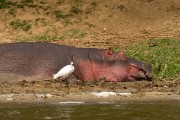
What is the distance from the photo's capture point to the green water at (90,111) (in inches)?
313

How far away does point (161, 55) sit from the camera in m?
13.8

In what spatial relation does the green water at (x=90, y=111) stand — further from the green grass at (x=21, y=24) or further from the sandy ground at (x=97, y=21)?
the green grass at (x=21, y=24)

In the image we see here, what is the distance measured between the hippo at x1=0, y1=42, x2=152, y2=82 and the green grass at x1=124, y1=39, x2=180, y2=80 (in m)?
0.45

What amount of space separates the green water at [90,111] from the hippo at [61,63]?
2.17 meters

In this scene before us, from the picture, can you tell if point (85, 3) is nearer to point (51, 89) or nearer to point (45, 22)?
point (45, 22)

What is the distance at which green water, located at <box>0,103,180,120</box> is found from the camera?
26.1 feet

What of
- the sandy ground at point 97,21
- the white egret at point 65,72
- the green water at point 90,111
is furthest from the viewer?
the sandy ground at point 97,21

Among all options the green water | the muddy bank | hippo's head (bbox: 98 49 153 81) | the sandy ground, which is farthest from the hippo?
the sandy ground

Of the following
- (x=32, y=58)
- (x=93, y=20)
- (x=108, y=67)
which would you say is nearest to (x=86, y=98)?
(x=32, y=58)

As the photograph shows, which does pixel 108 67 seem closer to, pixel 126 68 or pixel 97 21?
pixel 126 68

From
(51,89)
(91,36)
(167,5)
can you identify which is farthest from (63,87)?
(167,5)

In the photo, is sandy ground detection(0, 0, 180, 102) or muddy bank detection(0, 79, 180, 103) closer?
muddy bank detection(0, 79, 180, 103)

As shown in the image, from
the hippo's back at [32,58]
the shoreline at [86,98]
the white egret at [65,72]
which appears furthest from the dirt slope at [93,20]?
the shoreline at [86,98]

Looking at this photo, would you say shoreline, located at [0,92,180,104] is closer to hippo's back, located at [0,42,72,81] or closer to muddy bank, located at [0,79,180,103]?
muddy bank, located at [0,79,180,103]
